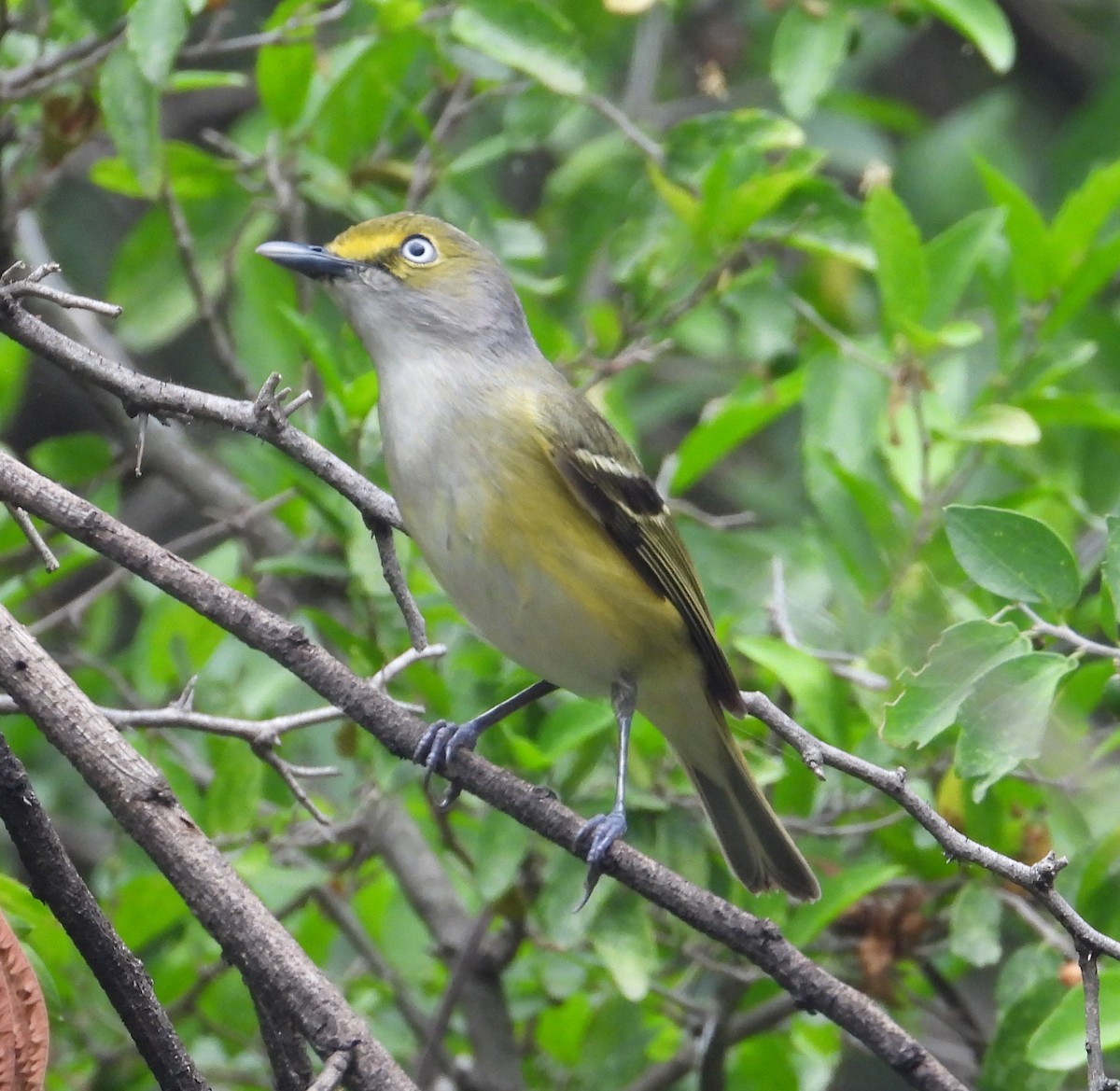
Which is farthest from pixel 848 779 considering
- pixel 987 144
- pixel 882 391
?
pixel 987 144

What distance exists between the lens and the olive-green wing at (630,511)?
379 centimetres

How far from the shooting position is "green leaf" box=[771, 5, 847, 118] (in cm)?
462

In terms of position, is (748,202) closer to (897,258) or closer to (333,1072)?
(897,258)

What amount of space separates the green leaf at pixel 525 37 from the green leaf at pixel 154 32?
39.0 inches

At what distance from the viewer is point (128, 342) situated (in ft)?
17.0

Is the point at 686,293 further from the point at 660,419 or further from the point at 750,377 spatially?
the point at 660,419

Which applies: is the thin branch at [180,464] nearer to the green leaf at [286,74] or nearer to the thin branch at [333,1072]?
the green leaf at [286,74]

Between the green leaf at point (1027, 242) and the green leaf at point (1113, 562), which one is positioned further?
the green leaf at point (1027, 242)

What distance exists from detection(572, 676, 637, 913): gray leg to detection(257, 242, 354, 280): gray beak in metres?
1.19

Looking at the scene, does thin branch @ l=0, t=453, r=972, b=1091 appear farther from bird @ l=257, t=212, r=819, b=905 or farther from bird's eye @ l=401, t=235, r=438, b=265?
bird's eye @ l=401, t=235, r=438, b=265

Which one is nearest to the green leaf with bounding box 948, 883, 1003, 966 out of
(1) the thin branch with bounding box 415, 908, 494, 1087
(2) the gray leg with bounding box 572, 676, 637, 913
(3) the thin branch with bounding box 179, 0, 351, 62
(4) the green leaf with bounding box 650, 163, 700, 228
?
(2) the gray leg with bounding box 572, 676, 637, 913

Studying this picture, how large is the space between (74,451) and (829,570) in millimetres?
2218

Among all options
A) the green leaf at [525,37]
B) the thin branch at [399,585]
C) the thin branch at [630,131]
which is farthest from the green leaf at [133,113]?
the thin branch at [399,585]

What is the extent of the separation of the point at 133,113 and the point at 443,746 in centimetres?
181
